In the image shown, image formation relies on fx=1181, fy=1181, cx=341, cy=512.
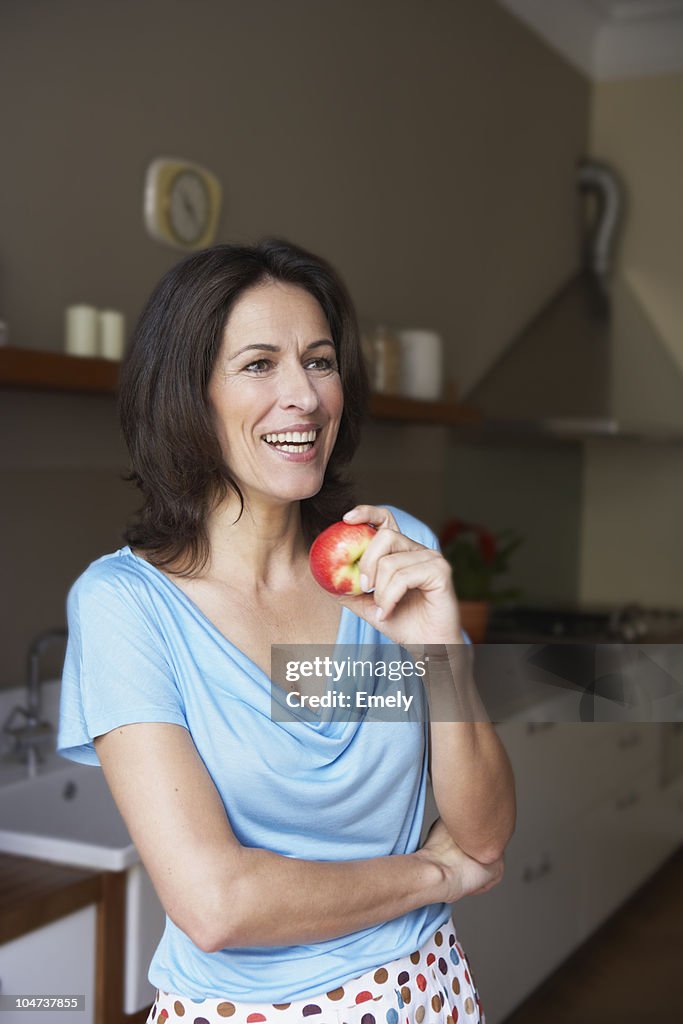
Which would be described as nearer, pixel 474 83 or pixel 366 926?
pixel 366 926

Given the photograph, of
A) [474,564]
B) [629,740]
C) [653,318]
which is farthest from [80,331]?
[653,318]

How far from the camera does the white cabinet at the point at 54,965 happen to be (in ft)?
4.97

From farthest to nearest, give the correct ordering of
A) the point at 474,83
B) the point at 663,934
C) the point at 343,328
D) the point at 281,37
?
the point at 474,83, the point at 663,934, the point at 281,37, the point at 343,328

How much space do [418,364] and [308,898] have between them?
2.34 metres

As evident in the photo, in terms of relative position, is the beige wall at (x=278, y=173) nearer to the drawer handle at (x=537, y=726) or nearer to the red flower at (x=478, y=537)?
the red flower at (x=478, y=537)

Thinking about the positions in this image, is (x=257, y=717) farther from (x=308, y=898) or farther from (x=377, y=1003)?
(x=377, y=1003)

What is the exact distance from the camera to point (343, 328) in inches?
49.5

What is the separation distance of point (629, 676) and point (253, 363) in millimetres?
784

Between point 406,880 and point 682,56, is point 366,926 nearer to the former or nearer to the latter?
point 406,880

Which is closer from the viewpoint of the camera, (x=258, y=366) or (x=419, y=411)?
(x=258, y=366)

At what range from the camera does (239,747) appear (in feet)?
3.44

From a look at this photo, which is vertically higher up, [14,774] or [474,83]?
[474,83]

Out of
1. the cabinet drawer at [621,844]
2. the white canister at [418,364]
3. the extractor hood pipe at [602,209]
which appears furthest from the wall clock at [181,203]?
the extractor hood pipe at [602,209]

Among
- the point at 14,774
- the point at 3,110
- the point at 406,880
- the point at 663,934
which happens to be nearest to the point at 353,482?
the point at 406,880
